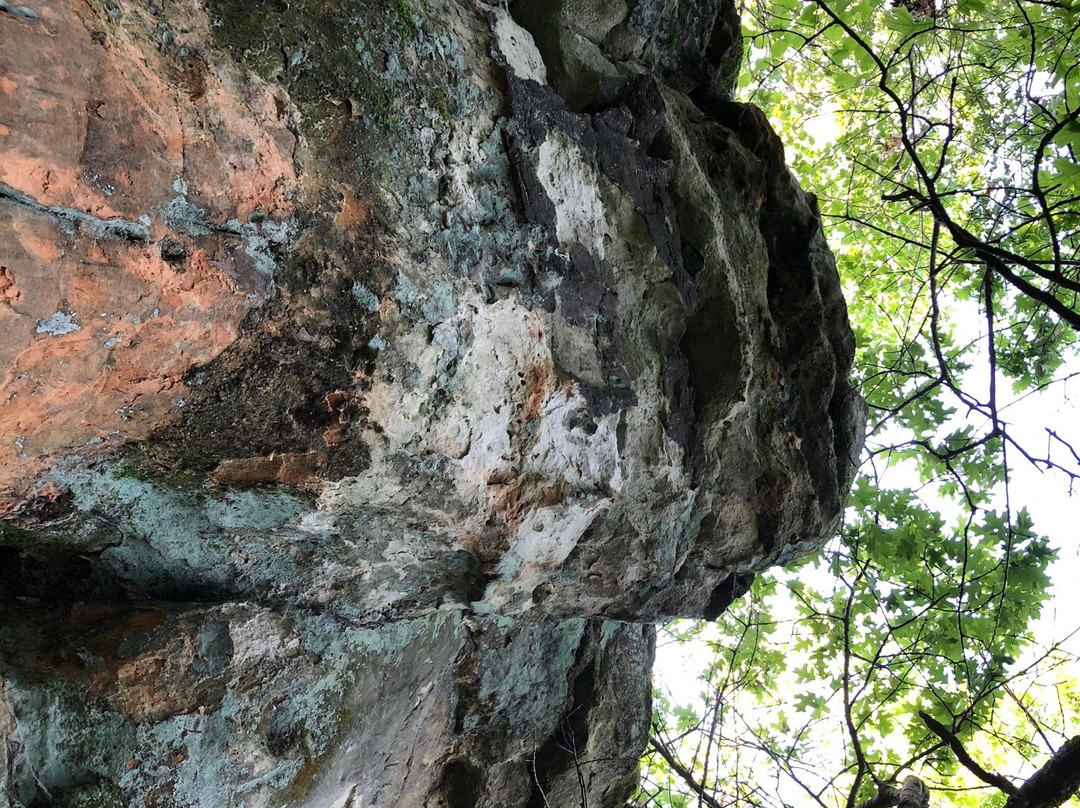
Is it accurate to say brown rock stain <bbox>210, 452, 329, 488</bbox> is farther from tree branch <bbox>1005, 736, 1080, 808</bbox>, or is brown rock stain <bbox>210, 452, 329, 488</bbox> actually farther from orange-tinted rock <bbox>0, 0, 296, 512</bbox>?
tree branch <bbox>1005, 736, 1080, 808</bbox>

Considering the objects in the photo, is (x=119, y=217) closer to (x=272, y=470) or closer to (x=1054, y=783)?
(x=272, y=470)

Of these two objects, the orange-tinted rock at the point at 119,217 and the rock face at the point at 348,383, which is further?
the rock face at the point at 348,383

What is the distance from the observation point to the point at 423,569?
100 inches

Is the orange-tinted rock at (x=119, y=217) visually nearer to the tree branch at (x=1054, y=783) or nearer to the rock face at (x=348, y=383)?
the rock face at (x=348, y=383)

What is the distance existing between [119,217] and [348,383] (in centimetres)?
64

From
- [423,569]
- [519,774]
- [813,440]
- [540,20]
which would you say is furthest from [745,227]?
[519,774]

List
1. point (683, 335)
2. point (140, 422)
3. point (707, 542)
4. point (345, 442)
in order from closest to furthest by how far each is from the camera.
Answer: point (140, 422)
point (345, 442)
point (683, 335)
point (707, 542)

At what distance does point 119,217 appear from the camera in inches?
61.7

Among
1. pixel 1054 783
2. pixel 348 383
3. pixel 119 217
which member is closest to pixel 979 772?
pixel 1054 783

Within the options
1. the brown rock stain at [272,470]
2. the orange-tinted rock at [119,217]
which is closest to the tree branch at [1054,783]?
the brown rock stain at [272,470]

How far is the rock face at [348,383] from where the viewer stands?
5.35 feet

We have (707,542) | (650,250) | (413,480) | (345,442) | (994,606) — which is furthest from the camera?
(994,606)

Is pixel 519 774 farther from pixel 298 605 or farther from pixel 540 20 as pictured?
pixel 540 20

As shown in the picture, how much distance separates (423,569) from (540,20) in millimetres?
2025
